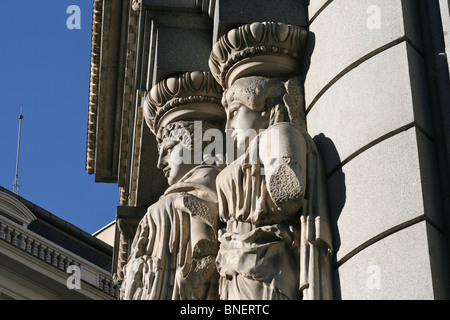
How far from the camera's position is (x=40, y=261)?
28.0 meters

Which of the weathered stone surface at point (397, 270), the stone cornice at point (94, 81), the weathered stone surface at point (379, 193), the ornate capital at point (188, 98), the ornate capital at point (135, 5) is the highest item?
the stone cornice at point (94, 81)

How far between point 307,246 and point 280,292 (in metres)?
0.34

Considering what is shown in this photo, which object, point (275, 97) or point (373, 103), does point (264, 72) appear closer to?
point (275, 97)

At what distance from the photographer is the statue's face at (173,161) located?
10.9 metres

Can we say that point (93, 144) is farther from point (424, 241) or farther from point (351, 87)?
point (424, 241)

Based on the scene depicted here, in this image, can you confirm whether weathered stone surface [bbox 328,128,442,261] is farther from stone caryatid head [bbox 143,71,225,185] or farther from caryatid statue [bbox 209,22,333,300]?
stone caryatid head [bbox 143,71,225,185]

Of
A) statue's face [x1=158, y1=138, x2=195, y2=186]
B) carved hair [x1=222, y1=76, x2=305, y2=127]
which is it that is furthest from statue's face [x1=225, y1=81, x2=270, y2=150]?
statue's face [x1=158, y1=138, x2=195, y2=186]

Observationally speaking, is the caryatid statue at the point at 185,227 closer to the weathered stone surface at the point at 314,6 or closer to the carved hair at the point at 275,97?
the carved hair at the point at 275,97

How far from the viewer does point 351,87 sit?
29.6 ft

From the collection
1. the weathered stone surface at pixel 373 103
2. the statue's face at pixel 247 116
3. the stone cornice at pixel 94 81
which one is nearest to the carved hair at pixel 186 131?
the statue's face at pixel 247 116

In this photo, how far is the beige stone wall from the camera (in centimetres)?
802

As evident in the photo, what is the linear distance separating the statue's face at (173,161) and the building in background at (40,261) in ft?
52.2

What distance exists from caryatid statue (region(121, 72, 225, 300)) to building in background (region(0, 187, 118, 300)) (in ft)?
52.7
